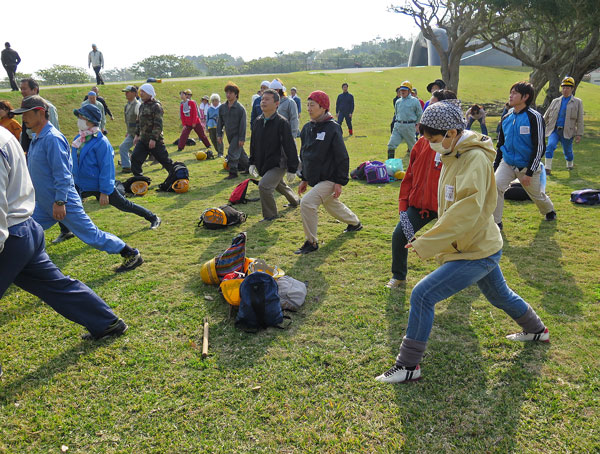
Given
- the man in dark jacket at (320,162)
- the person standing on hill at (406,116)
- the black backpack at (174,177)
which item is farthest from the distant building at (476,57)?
the man in dark jacket at (320,162)

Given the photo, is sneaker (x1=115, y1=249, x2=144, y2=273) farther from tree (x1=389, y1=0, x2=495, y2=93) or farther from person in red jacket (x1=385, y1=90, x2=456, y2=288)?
tree (x1=389, y1=0, x2=495, y2=93)

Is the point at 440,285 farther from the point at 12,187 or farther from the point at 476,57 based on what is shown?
the point at 476,57

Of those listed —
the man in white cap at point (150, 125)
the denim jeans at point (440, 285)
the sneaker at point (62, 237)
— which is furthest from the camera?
the man in white cap at point (150, 125)

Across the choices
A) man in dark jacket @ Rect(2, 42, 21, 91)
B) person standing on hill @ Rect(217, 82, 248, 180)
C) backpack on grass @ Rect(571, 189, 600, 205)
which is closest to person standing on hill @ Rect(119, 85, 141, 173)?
person standing on hill @ Rect(217, 82, 248, 180)

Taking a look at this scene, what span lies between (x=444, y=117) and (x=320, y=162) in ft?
10.4

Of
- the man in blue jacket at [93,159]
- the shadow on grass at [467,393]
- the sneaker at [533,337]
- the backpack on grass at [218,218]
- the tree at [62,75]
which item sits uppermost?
the tree at [62,75]

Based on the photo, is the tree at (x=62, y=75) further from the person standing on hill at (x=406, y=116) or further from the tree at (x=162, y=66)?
the person standing on hill at (x=406, y=116)

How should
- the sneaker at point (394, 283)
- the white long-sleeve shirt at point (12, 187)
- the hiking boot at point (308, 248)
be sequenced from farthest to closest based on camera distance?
the hiking boot at point (308, 248)
the sneaker at point (394, 283)
the white long-sleeve shirt at point (12, 187)

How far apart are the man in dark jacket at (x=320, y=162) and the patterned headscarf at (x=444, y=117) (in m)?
2.92

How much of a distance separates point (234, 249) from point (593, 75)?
7676 centimetres

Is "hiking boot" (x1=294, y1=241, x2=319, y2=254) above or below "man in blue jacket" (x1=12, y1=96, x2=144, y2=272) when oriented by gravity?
below

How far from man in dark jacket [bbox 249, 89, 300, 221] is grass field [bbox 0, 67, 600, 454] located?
4.28 ft

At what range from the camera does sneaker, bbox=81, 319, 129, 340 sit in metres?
4.10

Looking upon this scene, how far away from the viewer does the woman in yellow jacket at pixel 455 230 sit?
298cm
